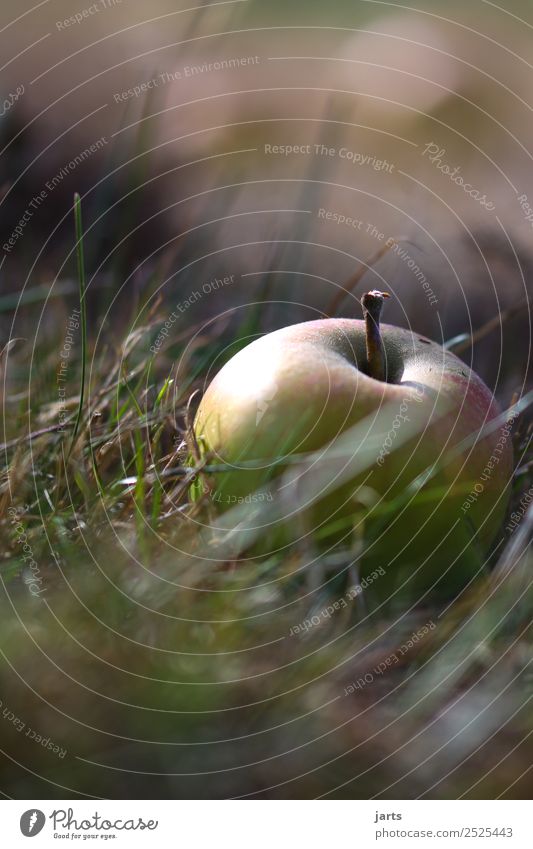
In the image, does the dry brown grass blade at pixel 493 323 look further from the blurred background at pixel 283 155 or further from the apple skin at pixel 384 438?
the apple skin at pixel 384 438

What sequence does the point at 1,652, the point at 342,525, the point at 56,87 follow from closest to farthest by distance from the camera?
the point at 1,652 < the point at 342,525 < the point at 56,87

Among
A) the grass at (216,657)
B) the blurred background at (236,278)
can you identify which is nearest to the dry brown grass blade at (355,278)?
the blurred background at (236,278)

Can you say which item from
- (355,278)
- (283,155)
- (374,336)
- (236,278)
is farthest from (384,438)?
(283,155)

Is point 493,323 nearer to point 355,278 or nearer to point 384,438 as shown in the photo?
Answer: point 355,278

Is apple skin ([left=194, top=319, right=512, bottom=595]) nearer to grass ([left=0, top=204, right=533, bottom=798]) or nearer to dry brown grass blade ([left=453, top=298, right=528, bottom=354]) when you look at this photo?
grass ([left=0, top=204, right=533, bottom=798])
